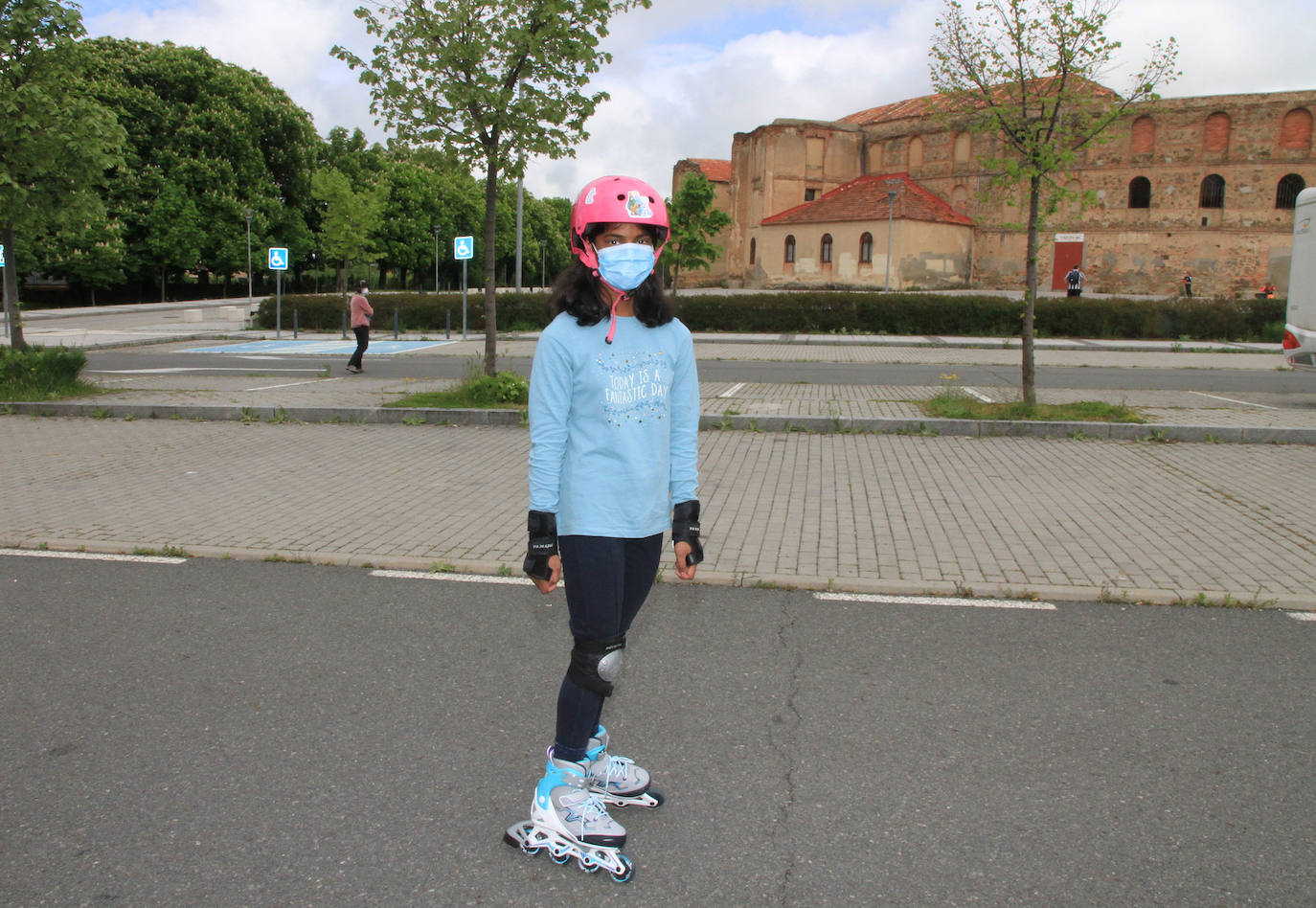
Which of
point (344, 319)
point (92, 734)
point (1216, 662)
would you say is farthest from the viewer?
point (344, 319)

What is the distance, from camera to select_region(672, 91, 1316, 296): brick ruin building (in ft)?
186

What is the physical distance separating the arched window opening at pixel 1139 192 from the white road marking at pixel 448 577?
63322 millimetres

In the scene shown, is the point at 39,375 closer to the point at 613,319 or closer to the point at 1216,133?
the point at 613,319

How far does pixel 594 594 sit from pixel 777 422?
349 inches

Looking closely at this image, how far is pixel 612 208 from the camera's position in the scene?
9.47 ft

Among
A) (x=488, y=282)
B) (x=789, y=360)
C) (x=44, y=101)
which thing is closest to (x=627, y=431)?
(x=488, y=282)

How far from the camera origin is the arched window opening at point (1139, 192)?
2341 inches

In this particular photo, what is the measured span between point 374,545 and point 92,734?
2.85 metres

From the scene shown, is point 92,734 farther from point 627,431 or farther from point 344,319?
point 344,319

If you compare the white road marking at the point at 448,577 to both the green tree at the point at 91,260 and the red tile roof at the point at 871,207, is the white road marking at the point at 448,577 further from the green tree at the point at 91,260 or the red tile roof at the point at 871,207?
the red tile roof at the point at 871,207

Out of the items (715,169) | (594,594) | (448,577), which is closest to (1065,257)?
(715,169)

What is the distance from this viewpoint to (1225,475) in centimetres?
912

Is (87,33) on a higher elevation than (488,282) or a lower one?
higher

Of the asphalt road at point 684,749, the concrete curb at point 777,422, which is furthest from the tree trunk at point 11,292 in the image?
the asphalt road at point 684,749
